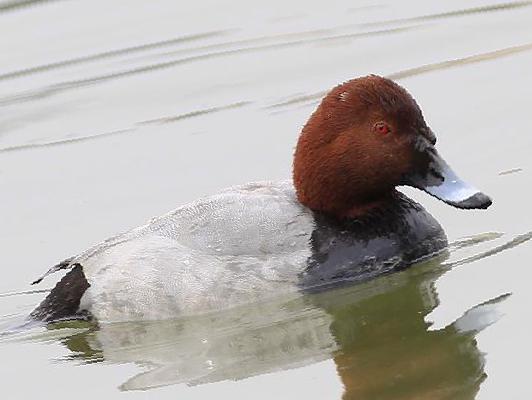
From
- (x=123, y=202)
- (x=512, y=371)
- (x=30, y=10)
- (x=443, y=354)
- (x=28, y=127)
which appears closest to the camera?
(x=512, y=371)

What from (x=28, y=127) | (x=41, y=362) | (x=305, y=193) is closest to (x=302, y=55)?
(x=28, y=127)

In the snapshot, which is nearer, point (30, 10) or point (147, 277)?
point (147, 277)

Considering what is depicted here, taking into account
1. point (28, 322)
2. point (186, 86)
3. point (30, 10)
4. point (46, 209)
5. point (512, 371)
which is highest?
point (30, 10)

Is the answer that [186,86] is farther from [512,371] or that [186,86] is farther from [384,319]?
[512,371]

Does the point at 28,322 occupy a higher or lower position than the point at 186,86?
lower

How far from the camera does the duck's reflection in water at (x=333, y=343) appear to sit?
6.68 meters

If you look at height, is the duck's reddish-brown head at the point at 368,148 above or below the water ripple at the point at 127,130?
below

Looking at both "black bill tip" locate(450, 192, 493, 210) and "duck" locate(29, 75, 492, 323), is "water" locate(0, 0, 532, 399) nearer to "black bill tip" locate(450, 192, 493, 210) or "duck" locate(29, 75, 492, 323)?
"duck" locate(29, 75, 492, 323)

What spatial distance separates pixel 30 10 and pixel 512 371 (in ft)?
36.4

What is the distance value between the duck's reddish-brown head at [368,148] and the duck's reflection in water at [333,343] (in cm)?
53

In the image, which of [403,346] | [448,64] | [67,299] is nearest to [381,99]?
[403,346]

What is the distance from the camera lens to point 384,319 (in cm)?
773

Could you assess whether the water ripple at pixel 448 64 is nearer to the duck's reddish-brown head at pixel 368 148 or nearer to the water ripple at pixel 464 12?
the water ripple at pixel 464 12

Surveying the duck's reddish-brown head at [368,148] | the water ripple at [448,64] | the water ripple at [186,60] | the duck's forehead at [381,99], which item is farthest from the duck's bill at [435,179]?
the water ripple at [186,60]
